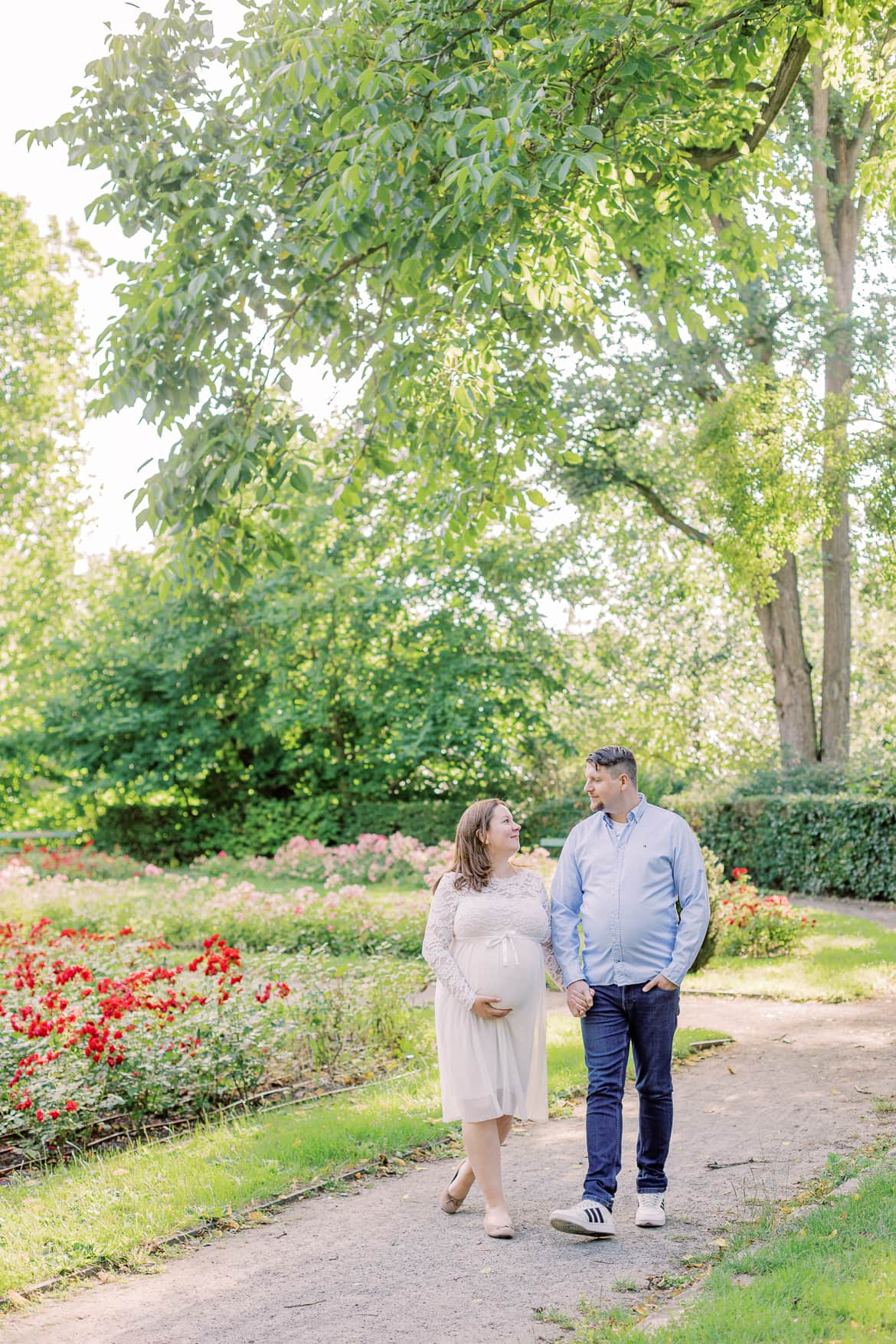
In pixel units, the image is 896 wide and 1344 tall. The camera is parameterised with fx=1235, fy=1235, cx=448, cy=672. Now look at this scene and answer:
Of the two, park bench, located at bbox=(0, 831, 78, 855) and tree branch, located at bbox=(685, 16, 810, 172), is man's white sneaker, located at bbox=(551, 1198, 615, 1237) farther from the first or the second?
park bench, located at bbox=(0, 831, 78, 855)

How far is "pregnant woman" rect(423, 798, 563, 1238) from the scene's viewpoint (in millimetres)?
4617

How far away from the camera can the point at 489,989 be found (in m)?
4.63

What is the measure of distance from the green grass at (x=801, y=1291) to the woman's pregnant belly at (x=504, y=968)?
113 centimetres

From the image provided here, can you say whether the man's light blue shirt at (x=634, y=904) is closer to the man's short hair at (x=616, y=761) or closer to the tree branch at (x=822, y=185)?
the man's short hair at (x=616, y=761)

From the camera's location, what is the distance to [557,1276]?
4.15 metres

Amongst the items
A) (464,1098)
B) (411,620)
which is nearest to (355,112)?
(464,1098)

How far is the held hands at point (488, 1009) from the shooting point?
4.61m

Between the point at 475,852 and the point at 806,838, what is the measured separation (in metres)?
13.7

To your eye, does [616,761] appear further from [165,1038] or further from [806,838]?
[806,838]

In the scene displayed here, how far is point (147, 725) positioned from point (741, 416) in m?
13.1

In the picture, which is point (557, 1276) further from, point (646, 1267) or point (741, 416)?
point (741, 416)

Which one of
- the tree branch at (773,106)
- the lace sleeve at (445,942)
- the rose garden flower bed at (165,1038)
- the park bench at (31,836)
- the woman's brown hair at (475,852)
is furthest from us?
the park bench at (31,836)

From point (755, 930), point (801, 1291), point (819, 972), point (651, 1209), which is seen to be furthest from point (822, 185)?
point (801, 1291)

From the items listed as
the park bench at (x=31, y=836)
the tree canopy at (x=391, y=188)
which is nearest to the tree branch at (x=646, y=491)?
the tree canopy at (x=391, y=188)
